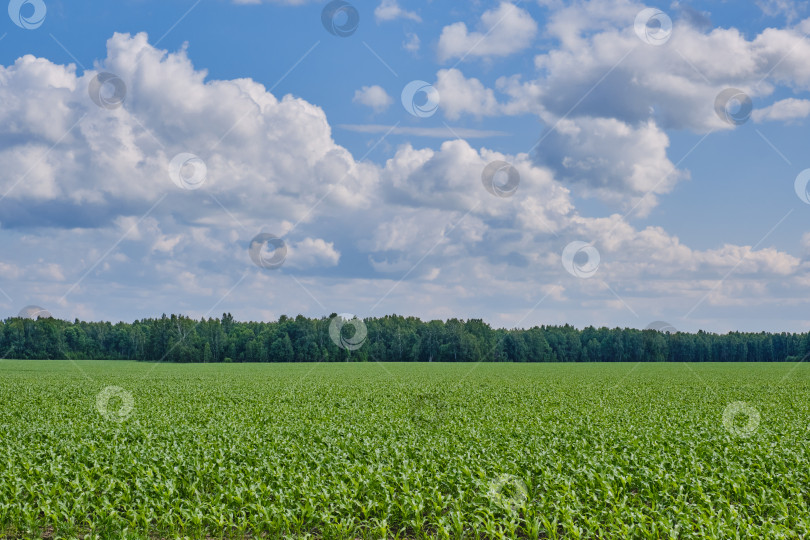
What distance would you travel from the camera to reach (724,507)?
11234mm

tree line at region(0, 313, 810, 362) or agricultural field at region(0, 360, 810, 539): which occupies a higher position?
tree line at region(0, 313, 810, 362)

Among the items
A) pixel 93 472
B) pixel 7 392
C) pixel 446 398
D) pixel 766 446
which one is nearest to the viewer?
pixel 93 472

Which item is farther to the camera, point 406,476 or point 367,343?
point 367,343

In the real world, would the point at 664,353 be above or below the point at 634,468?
above

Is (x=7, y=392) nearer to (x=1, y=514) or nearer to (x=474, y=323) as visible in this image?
(x=1, y=514)

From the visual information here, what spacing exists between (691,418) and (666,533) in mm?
16280

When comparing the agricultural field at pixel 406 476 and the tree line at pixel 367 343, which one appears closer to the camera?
the agricultural field at pixel 406 476

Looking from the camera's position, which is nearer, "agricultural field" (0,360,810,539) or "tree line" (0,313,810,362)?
"agricultural field" (0,360,810,539)

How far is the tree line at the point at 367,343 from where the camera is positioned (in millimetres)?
132125

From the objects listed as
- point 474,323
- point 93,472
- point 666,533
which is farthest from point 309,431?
point 474,323

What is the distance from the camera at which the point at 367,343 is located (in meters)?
138

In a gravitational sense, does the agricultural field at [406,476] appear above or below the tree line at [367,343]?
below

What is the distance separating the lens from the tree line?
13212 cm

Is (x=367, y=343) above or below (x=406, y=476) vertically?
above
